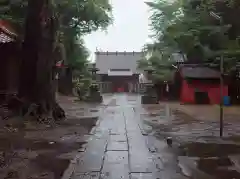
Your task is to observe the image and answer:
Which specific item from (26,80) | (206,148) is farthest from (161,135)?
(26,80)

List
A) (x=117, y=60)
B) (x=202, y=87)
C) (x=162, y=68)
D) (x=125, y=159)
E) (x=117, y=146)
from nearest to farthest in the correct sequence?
(x=125, y=159) → (x=117, y=146) → (x=202, y=87) → (x=162, y=68) → (x=117, y=60)

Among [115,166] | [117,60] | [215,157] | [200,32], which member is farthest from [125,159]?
[117,60]

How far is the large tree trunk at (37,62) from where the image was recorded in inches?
634

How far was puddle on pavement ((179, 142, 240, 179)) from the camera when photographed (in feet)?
24.7

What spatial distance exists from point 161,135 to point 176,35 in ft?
75.0

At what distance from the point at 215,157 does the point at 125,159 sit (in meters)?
2.38

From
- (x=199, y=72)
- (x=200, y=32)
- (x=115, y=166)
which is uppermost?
(x=200, y=32)

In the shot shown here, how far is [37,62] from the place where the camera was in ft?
53.1

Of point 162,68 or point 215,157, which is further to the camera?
point 162,68

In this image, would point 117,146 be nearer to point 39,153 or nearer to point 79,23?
point 39,153

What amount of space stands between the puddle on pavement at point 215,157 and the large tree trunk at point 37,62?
26.1 feet

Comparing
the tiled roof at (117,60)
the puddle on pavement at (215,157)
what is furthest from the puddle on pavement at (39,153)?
the tiled roof at (117,60)

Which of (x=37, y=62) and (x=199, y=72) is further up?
(x=199, y=72)

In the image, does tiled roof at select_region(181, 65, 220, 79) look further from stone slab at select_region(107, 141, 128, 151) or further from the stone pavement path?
stone slab at select_region(107, 141, 128, 151)
